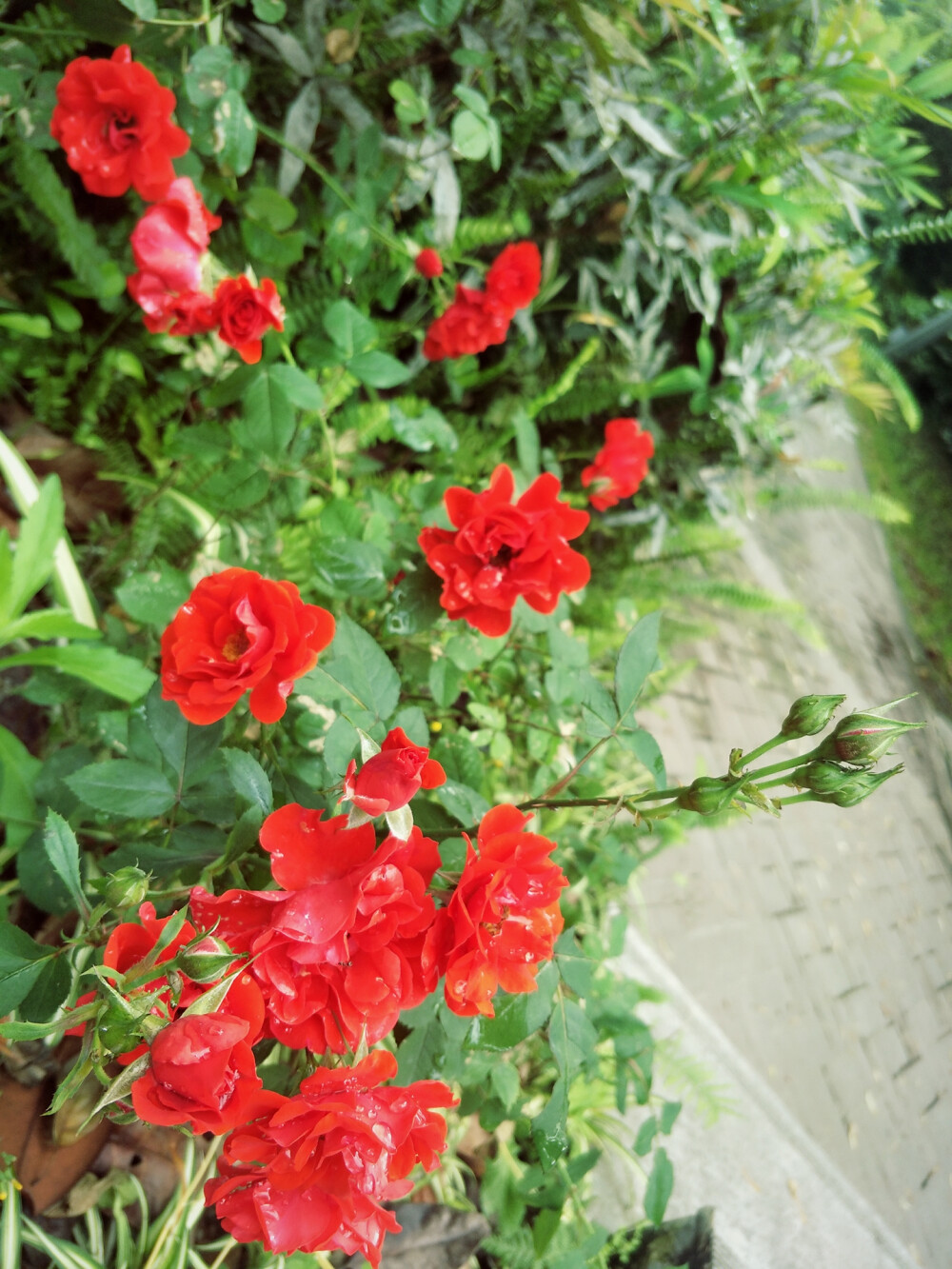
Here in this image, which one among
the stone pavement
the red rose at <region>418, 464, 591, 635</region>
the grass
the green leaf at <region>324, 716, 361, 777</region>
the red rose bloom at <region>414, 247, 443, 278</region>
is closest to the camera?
the green leaf at <region>324, 716, 361, 777</region>

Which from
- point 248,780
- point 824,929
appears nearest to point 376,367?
point 248,780

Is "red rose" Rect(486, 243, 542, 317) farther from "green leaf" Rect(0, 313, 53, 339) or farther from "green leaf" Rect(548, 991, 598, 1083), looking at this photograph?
"green leaf" Rect(548, 991, 598, 1083)

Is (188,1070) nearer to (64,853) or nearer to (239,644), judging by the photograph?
(64,853)

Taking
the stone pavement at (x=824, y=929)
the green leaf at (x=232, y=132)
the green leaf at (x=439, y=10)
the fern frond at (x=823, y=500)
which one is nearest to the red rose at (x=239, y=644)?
the green leaf at (x=232, y=132)

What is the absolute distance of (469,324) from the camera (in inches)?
53.9

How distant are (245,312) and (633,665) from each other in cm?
74

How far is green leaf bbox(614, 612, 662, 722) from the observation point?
732 millimetres

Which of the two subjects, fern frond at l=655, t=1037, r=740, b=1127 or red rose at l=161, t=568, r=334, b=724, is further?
fern frond at l=655, t=1037, r=740, b=1127

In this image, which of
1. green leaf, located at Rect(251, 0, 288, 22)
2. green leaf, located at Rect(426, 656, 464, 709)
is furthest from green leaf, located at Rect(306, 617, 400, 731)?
green leaf, located at Rect(251, 0, 288, 22)

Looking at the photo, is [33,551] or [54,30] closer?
[33,551]

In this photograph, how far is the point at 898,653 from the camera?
4.09 meters

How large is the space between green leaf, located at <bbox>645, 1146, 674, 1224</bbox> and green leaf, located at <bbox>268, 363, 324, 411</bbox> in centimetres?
120

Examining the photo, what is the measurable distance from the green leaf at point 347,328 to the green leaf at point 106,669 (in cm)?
58

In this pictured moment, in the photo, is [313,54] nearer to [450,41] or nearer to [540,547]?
[450,41]
